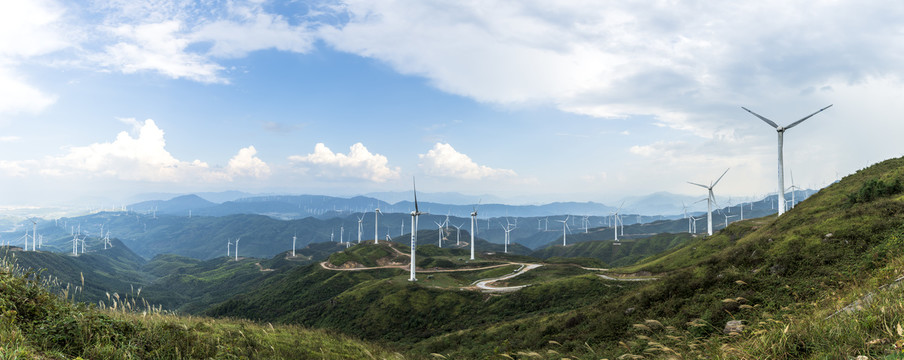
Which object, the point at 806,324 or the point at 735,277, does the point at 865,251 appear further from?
the point at 806,324

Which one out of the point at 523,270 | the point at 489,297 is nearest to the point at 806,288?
the point at 489,297

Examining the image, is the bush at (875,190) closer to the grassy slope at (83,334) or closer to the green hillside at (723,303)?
the green hillside at (723,303)

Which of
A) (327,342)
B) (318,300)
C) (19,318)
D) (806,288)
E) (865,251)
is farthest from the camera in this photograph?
(318,300)

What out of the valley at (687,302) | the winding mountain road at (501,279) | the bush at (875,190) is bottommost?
the winding mountain road at (501,279)

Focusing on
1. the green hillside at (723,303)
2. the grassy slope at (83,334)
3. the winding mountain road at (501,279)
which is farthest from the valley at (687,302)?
the winding mountain road at (501,279)

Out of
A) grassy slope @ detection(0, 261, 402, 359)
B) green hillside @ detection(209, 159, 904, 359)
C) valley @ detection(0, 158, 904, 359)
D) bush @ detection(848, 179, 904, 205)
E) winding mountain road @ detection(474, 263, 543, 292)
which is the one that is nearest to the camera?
green hillside @ detection(209, 159, 904, 359)

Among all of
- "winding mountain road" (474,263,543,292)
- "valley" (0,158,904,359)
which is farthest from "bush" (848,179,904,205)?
"winding mountain road" (474,263,543,292)

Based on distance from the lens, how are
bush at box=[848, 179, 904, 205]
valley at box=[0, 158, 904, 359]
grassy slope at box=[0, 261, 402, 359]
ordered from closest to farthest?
valley at box=[0, 158, 904, 359]
grassy slope at box=[0, 261, 402, 359]
bush at box=[848, 179, 904, 205]

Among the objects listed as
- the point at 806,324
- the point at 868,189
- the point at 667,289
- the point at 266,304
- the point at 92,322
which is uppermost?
the point at 868,189

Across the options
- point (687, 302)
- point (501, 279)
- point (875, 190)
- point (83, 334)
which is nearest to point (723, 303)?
point (687, 302)

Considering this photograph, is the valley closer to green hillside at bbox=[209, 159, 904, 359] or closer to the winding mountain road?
green hillside at bbox=[209, 159, 904, 359]

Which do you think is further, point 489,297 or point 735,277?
point 489,297
